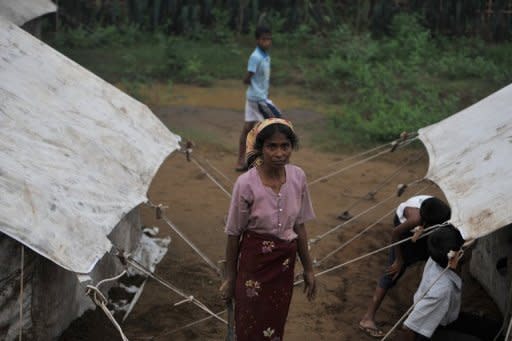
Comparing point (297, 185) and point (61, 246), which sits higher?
point (297, 185)

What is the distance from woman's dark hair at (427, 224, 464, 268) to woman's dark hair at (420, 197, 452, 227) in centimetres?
27

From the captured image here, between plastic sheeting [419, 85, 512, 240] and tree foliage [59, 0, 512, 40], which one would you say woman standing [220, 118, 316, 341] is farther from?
tree foliage [59, 0, 512, 40]

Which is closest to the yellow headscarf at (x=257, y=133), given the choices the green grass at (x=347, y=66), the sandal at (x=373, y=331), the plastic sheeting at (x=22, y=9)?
the sandal at (x=373, y=331)

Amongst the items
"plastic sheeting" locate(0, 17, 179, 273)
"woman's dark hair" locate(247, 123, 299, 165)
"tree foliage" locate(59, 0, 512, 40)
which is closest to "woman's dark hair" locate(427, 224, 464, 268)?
"woman's dark hair" locate(247, 123, 299, 165)

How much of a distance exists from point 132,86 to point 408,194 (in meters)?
4.12

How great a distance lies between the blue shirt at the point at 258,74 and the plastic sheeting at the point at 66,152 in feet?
6.45

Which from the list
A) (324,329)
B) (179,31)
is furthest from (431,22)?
(324,329)

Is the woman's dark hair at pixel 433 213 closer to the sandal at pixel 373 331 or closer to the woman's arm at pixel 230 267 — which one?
the sandal at pixel 373 331

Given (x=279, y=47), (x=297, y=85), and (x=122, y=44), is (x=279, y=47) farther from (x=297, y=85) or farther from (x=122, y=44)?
(x=122, y=44)

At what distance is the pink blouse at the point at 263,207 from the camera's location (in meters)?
3.20

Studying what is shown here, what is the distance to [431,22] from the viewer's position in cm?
1193

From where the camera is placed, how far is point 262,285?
10.8 feet

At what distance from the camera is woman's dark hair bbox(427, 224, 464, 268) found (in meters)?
3.71

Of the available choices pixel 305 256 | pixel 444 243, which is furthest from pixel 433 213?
pixel 305 256
